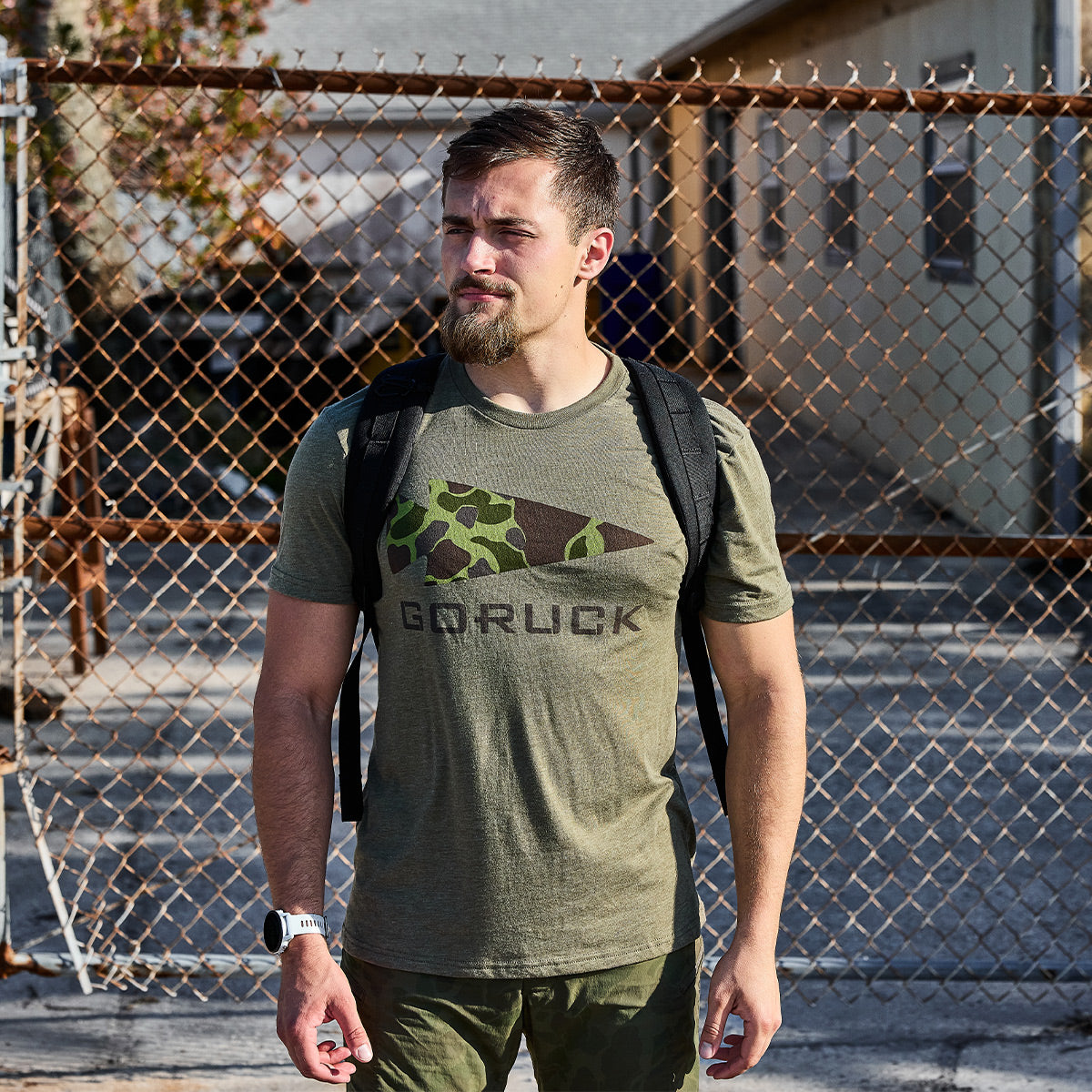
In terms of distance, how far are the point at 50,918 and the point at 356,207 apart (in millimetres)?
14243

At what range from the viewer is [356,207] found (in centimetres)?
1731

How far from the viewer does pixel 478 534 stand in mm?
1939

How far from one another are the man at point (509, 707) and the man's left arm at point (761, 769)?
11mm

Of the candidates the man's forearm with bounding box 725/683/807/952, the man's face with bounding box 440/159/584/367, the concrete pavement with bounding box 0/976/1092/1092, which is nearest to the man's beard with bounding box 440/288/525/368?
the man's face with bounding box 440/159/584/367

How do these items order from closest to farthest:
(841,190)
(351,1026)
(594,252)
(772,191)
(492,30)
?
(351,1026), (594,252), (841,190), (772,191), (492,30)

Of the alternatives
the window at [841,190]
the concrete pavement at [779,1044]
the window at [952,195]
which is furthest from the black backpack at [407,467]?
the window at [841,190]

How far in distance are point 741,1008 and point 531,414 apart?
0.92 metres

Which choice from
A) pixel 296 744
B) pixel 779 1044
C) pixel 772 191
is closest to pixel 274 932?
pixel 296 744

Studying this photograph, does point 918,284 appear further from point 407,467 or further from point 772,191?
point 407,467

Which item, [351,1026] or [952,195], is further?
[952,195]

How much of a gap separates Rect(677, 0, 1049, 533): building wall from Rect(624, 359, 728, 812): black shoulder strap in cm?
370

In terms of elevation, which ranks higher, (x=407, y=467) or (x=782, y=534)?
(x=407, y=467)

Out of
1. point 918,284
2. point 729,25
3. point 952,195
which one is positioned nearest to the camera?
point 952,195

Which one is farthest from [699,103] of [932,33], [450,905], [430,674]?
[932,33]
